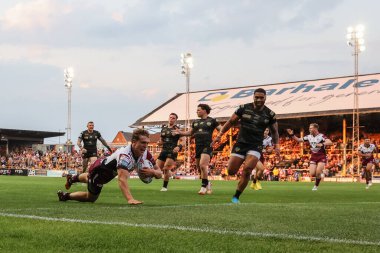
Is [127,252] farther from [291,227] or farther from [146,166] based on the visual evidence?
[146,166]

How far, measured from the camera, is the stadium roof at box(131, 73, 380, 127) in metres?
46.5

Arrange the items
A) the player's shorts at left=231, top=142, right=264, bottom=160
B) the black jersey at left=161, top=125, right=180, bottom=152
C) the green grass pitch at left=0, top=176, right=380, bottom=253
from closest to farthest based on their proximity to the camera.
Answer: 1. the green grass pitch at left=0, top=176, right=380, bottom=253
2. the player's shorts at left=231, top=142, right=264, bottom=160
3. the black jersey at left=161, top=125, right=180, bottom=152

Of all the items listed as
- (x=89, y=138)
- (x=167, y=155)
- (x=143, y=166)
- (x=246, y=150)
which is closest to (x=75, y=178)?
(x=143, y=166)

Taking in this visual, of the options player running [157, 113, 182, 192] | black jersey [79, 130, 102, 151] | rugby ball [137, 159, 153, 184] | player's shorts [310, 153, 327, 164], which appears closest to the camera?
rugby ball [137, 159, 153, 184]

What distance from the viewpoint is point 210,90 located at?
62.4 metres

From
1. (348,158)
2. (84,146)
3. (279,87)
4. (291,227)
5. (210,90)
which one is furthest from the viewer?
(210,90)

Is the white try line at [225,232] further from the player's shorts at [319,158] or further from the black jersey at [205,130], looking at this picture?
the player's shorts at [319,158]

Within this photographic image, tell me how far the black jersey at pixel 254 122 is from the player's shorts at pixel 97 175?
121 inches

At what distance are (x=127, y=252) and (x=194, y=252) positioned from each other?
56cm

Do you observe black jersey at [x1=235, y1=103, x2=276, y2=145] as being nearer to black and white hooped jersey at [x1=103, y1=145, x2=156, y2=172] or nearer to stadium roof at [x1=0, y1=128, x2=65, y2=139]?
black and white hooped jersey at [x1=103, y1=145, x2=156, y2=172]

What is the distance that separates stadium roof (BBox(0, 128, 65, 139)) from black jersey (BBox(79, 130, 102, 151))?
57.3 metres

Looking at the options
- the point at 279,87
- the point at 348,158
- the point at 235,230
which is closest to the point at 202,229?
the point at 235,230

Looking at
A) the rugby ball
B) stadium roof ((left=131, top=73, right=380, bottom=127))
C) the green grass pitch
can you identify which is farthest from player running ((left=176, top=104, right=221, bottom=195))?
stadium roof ((left=131, top=73, right=380, bottom=127))

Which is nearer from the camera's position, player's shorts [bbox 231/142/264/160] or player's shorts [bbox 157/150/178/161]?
player's shorts [bbox 231/142/264/160]
